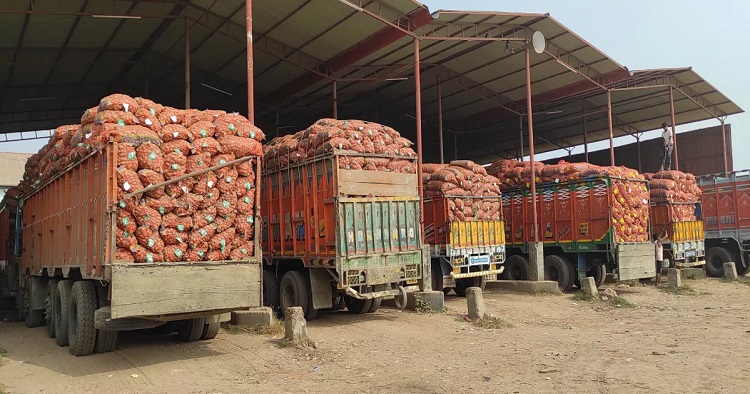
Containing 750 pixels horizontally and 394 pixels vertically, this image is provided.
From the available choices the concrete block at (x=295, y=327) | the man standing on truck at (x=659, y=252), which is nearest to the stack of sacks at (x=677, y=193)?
the man standing on truck at (x=659, y=252)

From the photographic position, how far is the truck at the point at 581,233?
14766 millimetres

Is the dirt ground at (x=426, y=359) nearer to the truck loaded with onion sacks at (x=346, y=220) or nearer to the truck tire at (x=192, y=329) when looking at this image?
the truck tire at (x=192, y=329)

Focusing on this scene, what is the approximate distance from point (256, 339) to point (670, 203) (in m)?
14.0

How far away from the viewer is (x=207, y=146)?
23.9ft

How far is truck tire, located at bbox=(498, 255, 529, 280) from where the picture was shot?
16.3 metres

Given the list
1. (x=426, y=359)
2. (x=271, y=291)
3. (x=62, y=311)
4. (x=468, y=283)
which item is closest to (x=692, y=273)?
(x=468, y=283)

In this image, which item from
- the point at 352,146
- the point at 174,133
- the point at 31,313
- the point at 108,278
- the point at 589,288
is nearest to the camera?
the point at 108,278

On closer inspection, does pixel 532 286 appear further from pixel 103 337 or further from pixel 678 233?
pixel 103 337

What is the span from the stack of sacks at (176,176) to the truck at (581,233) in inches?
A: 407

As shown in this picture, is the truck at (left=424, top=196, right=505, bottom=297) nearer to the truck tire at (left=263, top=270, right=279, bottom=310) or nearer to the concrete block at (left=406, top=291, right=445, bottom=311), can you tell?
the concrete block at (left=406, top=291, right=445, bottom=311)

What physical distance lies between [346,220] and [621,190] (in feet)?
29.1

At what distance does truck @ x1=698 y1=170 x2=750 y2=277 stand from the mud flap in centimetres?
1480

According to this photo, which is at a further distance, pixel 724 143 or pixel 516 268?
pixel 724 143

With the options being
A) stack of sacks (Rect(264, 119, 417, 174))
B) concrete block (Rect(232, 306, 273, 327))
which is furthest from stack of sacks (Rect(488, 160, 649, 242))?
concrete block (Rect(232, 306, 273, 327))
